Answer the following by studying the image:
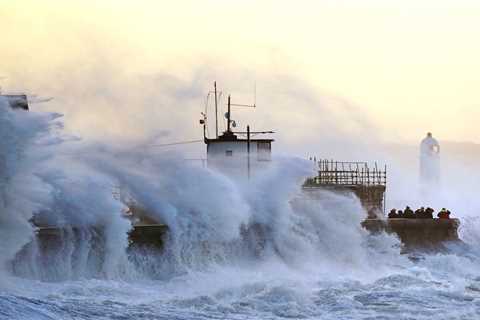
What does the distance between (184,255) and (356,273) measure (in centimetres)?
471

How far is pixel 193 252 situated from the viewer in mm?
28156

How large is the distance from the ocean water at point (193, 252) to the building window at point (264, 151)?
2.86ft

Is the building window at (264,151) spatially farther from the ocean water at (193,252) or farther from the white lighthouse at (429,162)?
the white lighthouse at (429,162)

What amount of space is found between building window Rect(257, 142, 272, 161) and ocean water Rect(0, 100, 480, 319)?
0.87 metres

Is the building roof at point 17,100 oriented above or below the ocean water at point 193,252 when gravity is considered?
above

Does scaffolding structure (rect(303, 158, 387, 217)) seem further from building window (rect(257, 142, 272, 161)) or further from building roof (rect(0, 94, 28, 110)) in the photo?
building roof (rect(0, 94, 28, 110))

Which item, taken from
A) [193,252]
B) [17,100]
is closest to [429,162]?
[193,252]

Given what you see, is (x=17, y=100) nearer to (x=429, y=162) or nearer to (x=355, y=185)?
(x=355, y=185)

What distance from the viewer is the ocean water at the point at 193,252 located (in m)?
23.1

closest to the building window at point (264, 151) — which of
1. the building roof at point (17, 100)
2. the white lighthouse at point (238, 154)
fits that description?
the white lighthouse at point (238, 154)

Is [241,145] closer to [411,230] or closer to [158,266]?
[411,230]

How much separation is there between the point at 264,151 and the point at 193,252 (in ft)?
25.6

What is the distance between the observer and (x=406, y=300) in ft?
82.1

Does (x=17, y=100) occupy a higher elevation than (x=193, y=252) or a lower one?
higher
